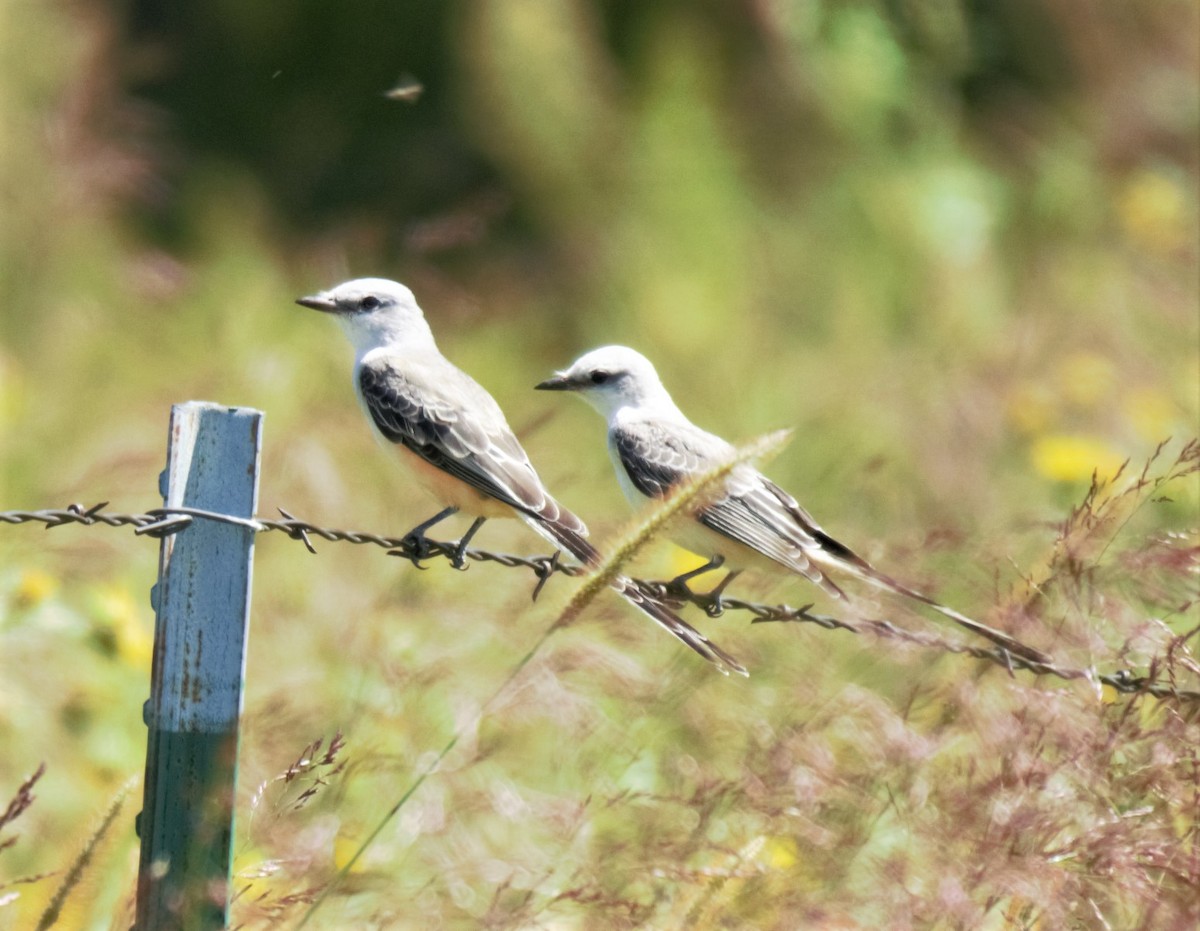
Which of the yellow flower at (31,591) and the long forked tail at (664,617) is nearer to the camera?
the long forked tail at (664,617)

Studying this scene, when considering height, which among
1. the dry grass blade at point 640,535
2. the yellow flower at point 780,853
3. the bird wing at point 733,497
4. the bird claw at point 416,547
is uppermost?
the bird wing at point 733,497

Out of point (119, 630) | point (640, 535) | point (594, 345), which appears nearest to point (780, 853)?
point (640, 535)

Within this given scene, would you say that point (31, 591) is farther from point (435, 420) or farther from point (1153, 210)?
point (1153, 210)

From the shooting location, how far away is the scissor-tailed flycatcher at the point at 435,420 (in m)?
4.10

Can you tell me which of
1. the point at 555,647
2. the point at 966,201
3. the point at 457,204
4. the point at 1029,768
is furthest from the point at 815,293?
the point at 1029,768

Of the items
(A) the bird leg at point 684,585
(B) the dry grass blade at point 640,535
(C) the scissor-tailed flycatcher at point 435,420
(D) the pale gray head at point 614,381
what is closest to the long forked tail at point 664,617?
(C) the scissor-tailed flycatcher at point 435,420

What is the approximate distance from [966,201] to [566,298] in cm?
259

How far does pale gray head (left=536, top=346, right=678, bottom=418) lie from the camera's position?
4957mm

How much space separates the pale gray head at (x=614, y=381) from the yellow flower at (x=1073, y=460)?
159cm

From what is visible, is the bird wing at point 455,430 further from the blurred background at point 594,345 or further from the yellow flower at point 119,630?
the yellow flower at point 119,630

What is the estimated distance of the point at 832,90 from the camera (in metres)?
10.4

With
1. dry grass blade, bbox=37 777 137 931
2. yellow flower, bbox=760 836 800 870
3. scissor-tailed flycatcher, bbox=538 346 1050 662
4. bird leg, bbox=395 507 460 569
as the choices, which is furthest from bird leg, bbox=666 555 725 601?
dry grass blade, bbox=37 777 137 931

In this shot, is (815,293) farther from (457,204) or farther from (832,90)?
(457,204)

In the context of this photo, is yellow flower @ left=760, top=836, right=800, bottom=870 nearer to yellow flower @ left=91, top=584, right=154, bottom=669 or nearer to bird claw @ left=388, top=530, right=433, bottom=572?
bird claw @ left=388, top=530, right=433, bottom=572
